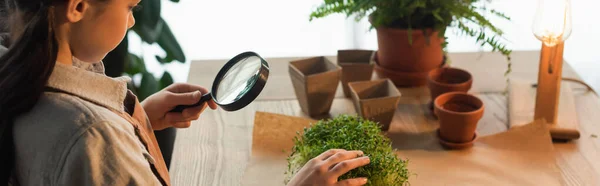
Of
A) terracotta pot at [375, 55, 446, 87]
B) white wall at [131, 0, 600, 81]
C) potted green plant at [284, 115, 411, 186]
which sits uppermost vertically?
potted green plant at [284, 115, 411, 186]

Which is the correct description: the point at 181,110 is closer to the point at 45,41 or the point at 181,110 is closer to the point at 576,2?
the point at 45,41

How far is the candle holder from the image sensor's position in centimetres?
144

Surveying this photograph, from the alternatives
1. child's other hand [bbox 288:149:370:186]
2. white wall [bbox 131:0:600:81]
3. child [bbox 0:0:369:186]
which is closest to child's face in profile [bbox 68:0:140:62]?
child [bbox 0:0:369:186]

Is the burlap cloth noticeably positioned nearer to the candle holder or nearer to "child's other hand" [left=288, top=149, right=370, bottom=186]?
the candle holder

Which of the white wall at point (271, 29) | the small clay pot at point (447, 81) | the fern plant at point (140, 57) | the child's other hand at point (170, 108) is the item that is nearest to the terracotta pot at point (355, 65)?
the small clay pot at point (447, 81)

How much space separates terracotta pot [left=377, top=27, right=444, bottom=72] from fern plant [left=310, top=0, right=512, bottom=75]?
0.07 ft

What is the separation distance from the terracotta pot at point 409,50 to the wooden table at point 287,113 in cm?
6

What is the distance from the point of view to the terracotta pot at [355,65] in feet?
5.41

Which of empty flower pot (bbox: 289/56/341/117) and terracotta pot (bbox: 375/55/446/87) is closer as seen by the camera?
empty flower pot (bbox: 289/56/341/117)

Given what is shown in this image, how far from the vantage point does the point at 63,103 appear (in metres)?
0.88

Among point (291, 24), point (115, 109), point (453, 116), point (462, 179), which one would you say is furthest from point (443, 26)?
point (291, 24)

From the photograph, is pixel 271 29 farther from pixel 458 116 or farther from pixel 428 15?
pixel 458 116

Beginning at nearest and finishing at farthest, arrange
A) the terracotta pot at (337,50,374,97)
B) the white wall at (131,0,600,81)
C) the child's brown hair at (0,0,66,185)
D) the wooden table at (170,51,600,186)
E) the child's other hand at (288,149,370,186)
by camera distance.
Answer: the child's brown hair at (0,0,66,185), the child's other hand at (288,149,370,186), the wooden table at (170,51,600,186), the terracotta pot at (337,50,374,97), the white wall at (131,0,600,81)

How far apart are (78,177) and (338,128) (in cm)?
54
